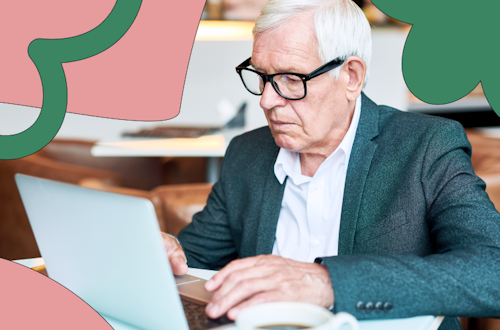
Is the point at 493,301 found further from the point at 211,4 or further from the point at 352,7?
the point at 211,4

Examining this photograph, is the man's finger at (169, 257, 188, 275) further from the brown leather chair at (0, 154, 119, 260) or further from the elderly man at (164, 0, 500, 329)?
the brown leather chair at (0, 154, 119, 260)

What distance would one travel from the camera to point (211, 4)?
330cm

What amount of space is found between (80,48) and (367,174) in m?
1.15

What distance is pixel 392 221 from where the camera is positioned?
1.04 m

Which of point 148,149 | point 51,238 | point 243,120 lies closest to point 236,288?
point 51,238

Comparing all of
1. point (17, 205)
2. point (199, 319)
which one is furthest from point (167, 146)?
point (199, 319)

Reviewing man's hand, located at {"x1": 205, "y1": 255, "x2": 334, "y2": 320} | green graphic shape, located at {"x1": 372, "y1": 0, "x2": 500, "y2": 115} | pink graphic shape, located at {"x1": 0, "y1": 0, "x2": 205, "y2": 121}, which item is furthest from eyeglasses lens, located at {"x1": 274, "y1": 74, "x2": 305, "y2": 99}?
pink graphic shape, located at {"x1": 0, "y1": 0, "x2": 205, "y2": 121}

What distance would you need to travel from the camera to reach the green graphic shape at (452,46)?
151 centimetres

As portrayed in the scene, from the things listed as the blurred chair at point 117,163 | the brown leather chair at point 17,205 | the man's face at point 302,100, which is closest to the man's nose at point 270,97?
the man's face at point 302,100

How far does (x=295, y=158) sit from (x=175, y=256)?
0.41 meters

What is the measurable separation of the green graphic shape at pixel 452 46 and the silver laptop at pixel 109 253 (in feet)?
3.75

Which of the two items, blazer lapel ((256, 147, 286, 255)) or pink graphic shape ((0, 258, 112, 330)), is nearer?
pink graphic shape ((0, 258, 112, 330))

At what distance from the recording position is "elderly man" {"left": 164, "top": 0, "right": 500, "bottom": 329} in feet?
2.40

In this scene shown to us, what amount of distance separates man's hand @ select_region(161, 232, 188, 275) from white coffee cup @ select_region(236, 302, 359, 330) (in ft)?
1.26
